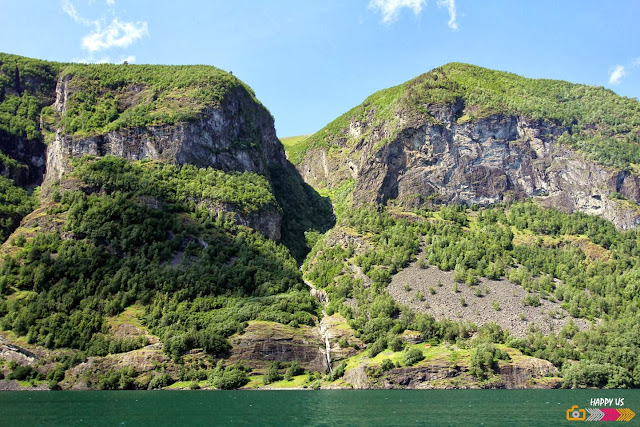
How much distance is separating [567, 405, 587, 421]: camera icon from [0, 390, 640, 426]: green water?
1364mm

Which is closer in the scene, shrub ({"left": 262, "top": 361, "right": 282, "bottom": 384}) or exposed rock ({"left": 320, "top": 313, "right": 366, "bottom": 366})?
shrub ({"left": 262, "top": 361, "right": 282, "bottom": 384})

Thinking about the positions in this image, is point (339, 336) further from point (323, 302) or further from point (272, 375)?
point (323, 302)

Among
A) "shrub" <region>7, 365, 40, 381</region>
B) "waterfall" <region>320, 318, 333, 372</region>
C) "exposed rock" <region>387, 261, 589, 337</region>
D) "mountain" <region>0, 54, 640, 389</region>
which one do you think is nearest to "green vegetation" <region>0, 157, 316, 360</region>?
"mountain" <region>0, 54, 640, 389</region>

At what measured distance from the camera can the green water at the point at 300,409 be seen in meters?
64.6

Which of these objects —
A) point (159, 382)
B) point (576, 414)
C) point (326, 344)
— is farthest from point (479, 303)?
point (159, 382)

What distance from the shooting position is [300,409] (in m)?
77.8

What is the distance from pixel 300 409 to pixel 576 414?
38.2 m

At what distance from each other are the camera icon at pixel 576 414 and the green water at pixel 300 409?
4.47 feet

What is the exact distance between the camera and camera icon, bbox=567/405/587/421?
216ft

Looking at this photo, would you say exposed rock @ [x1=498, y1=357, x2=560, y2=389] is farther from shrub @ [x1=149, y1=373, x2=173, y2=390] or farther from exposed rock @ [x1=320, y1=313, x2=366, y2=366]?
shrub @ [x1=149, y1=373, x2=173, y2=390]

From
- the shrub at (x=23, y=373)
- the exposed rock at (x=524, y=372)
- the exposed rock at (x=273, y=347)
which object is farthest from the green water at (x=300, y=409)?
the exposed rock at (x=273, y=347)

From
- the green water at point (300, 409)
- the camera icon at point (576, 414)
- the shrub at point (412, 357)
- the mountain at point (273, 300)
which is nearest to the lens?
the green water at point (300, 409)

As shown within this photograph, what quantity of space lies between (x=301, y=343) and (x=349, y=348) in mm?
13277

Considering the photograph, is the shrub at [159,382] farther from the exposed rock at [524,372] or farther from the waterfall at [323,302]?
the exposed rock at [524,372]
